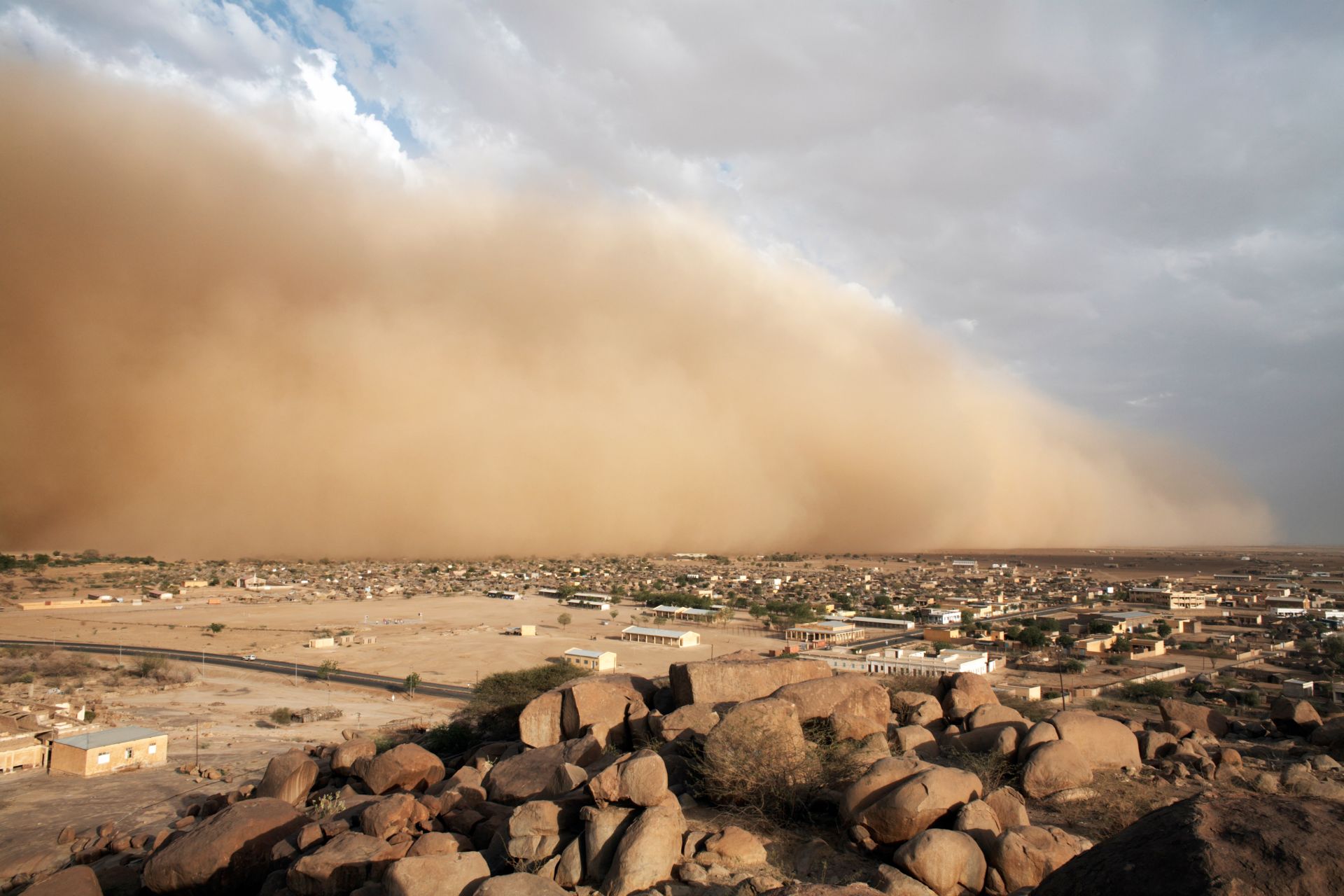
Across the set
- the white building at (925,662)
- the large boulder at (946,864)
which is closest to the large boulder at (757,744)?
the large boulder at (946,864)

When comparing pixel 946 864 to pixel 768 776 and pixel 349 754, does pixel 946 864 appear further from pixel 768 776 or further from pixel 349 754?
pixel 349 754

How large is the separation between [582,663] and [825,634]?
876 centimetres

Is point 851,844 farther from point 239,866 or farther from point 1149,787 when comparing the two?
point 239,866

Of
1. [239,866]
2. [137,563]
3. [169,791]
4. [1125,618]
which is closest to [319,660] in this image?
[169,791]

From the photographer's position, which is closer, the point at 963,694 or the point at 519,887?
the point at 519,887

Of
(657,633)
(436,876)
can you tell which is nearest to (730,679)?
(436,876)

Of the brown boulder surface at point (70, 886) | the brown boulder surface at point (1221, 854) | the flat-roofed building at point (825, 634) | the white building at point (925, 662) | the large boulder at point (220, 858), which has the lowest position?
the flat-roofed building at point (825, 634)

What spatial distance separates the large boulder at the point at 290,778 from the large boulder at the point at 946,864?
5549 mm

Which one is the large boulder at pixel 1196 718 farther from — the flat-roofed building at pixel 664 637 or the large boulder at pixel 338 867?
the flat-roofed building at pixel 664 637

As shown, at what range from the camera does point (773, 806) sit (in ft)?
15.7

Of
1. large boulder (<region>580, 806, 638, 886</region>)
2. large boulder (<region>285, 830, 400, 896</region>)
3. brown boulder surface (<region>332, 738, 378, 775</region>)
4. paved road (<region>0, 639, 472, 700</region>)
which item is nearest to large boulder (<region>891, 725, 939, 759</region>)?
large boulder (<region>580, 806, 638, 886</region>)

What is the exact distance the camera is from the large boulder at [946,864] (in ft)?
12.9

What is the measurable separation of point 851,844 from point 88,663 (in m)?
20.9

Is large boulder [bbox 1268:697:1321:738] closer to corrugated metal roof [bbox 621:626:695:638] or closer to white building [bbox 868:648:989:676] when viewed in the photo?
white building [bbox 868:648:989:676]
